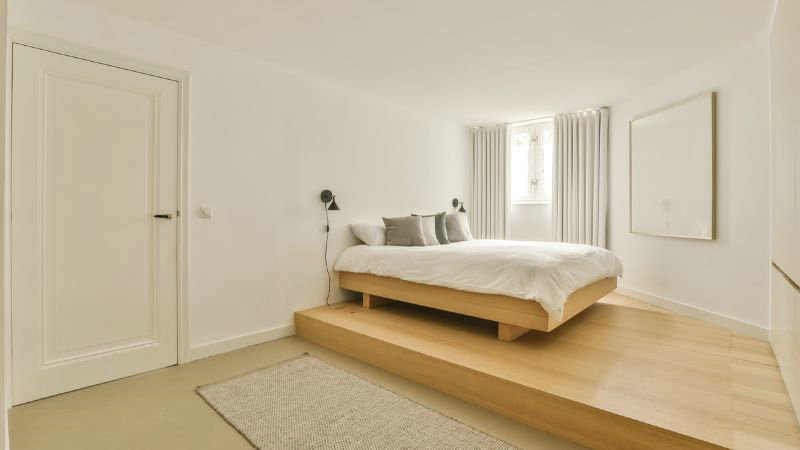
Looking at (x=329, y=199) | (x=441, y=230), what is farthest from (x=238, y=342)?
(x=441, y=230)

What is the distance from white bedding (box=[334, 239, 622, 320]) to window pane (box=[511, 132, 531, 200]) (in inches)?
84.5

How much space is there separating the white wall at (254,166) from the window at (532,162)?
228 cm

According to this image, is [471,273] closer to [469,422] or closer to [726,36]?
[469,422]

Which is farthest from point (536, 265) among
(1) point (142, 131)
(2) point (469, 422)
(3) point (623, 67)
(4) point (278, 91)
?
(1) point (142, 131)

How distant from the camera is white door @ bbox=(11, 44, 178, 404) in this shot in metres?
2.26

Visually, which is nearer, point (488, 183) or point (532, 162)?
point (532, 162)

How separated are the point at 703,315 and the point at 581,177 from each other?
206 centimetres

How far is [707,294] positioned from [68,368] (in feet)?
15.7

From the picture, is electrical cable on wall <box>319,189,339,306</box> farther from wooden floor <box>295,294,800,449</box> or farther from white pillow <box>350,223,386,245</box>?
wooden floor <box>295,294,800,449</box>

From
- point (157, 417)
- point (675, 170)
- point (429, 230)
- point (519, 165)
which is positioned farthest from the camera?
point (519, 165)

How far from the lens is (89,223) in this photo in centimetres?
247

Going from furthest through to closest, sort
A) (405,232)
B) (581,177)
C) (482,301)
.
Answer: (581,177) → (405,232) → (482,301)

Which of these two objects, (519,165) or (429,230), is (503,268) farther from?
(519,165)

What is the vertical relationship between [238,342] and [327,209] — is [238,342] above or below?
below
